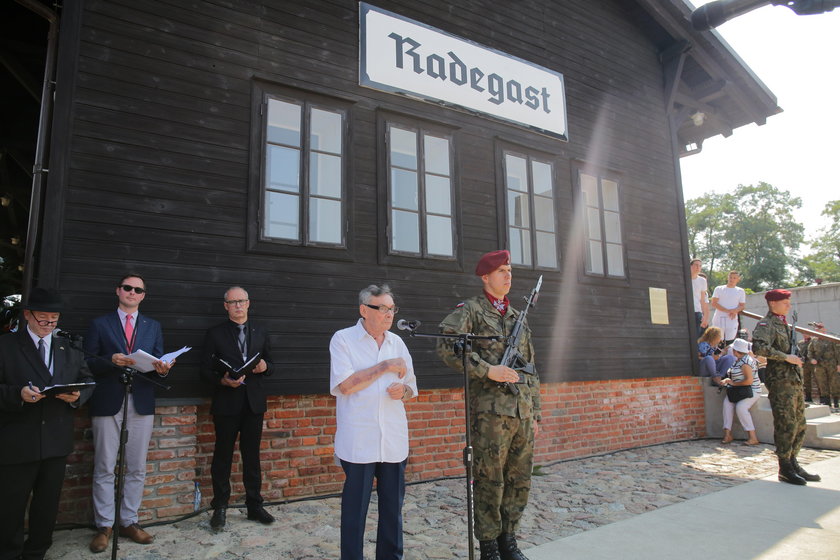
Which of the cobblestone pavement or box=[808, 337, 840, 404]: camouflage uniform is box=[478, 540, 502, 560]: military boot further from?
box=[808, 337, 840, 404]: camouflage uniform

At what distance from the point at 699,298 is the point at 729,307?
0.45 metres

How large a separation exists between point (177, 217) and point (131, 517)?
2.38 m

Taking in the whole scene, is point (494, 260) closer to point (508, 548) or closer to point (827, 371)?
point (508, 548)

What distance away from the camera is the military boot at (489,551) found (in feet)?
10.6

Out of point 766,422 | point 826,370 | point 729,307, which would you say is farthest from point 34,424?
point 826,370

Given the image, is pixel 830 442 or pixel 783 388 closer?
pixel 783 388

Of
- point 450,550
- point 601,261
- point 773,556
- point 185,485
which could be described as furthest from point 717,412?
point 185,485

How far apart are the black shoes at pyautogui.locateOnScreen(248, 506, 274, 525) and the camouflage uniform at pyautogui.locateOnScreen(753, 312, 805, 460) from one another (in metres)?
4.68

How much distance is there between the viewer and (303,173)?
5.48 m

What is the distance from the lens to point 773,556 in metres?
3.50

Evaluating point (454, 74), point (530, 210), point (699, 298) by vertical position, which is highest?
point (454, 74)

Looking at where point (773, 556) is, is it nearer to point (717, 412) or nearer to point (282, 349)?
point (282, 349)

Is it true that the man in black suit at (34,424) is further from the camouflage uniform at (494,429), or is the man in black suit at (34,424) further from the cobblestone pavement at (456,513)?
the camouflage uniform at (494,429)

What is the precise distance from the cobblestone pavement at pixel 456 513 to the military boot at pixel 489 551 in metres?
0.39
